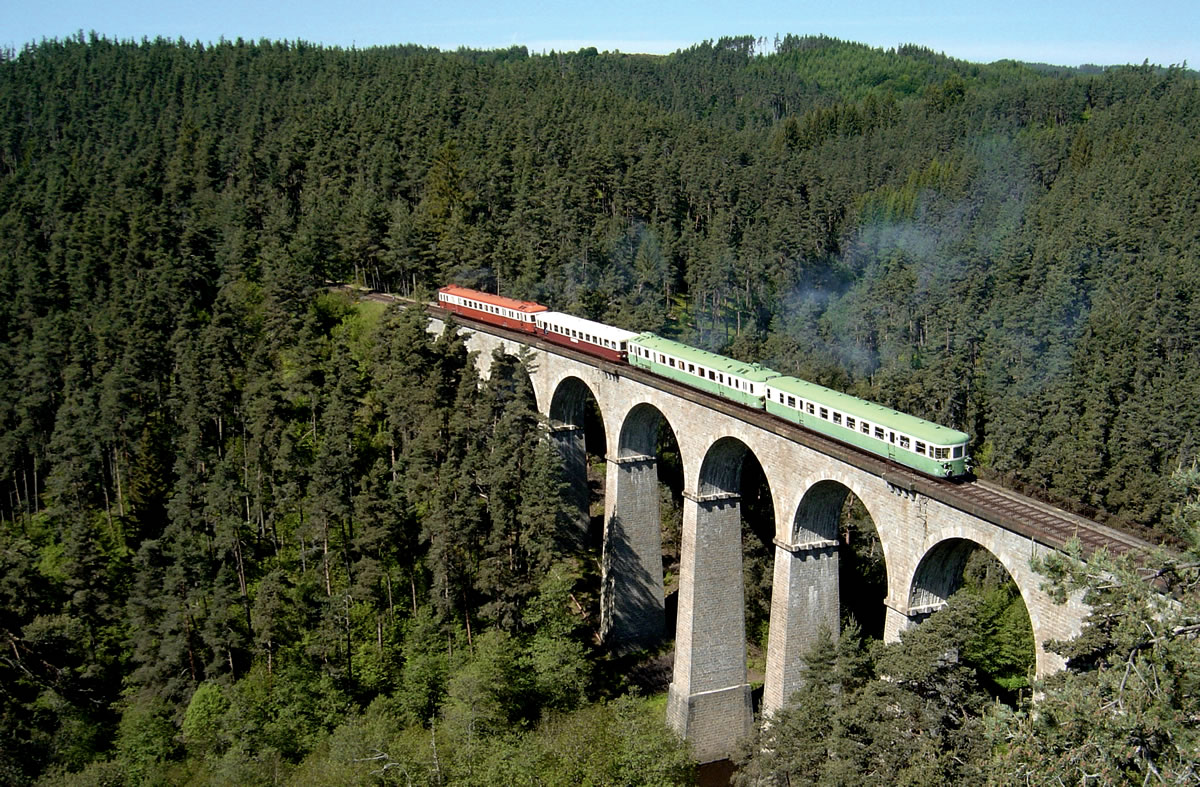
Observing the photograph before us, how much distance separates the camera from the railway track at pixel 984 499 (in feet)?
93.1

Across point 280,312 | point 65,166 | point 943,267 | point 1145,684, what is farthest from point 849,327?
point 65,166

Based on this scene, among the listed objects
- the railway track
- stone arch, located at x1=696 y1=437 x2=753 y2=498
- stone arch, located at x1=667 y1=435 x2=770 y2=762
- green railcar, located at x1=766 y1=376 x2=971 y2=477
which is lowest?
stone arch, located at x1=667 y1=435 x2=770 y2=762

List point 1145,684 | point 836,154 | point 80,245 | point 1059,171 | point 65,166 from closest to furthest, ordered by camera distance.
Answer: point 1145,684
point 80,245
point 65,166
point 1059,171
point 836,154

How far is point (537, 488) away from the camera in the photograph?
46281 millimetres

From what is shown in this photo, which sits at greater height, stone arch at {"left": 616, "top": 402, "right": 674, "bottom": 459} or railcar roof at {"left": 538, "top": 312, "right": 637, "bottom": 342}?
railcar roof at {"left": 538, "top": 312, "right": 637, "bottom": 342}

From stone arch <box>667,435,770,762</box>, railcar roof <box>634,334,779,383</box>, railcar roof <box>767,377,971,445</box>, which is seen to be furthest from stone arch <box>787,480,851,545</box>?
stone arch <box>667,435,770,762</box>

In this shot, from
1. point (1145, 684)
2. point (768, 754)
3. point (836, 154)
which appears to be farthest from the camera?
point (836, 154)

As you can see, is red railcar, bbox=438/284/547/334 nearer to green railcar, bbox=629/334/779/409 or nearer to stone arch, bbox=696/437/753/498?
green railcar, bbox=629/334/779/409

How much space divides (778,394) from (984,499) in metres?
10.6

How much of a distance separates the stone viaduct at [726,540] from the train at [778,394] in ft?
3.37

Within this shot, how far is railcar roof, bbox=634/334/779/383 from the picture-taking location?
138 feet

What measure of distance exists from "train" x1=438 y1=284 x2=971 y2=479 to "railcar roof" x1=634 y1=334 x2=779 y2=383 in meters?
0.04

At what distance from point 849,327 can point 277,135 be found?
6337 cm

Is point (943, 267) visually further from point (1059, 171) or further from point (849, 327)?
Result: point (1059, 171)
